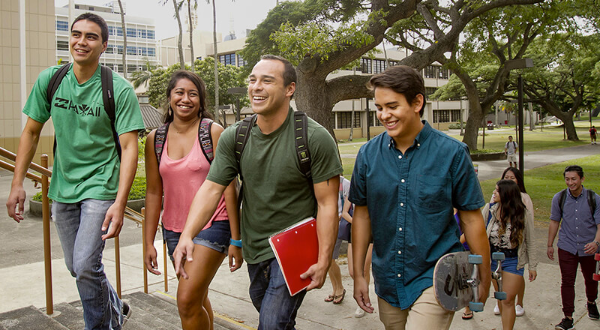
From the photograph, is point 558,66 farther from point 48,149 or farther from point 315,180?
point 315,180

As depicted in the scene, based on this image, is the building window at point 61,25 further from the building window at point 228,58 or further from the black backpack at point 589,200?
the black backpack at point 589,200

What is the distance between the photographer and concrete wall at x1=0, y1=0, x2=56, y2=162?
2356 centimetres

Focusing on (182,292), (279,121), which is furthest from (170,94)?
(182,292)

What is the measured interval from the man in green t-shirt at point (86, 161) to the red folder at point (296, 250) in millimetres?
999

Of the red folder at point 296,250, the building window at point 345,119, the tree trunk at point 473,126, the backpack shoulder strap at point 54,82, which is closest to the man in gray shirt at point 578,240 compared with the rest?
the red folder at point 296,250

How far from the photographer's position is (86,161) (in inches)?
124

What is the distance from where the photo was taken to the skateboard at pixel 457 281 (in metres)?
2.53

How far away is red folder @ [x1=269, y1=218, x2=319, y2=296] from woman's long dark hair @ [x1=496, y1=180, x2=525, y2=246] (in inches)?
123

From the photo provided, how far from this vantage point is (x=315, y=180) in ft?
9.34

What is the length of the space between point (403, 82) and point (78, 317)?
11.0ft

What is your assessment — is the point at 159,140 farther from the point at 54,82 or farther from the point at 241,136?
the point at 241,136

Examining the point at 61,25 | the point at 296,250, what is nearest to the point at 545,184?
the point at 296,250

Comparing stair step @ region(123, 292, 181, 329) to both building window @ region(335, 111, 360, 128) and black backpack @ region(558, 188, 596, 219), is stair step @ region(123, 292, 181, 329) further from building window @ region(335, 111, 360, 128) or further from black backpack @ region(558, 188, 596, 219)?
building window @ region(335, 111, 360, 128)

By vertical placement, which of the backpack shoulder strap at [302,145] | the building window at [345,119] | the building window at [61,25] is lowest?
the backpack shoulder strap at [302,145]
